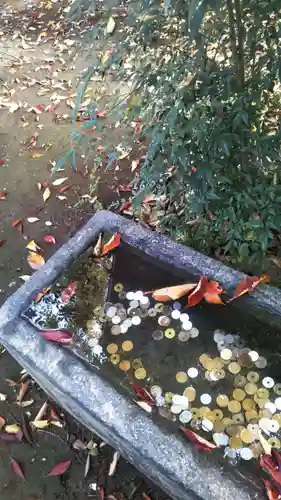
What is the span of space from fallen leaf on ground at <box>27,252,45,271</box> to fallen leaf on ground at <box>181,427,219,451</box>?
1.39 meters

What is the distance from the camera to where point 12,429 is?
6.98ft

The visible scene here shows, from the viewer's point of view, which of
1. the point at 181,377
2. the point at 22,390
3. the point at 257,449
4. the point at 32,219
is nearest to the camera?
the point at 257,449

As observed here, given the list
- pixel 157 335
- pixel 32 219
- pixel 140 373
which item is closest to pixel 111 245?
pixel 157 335

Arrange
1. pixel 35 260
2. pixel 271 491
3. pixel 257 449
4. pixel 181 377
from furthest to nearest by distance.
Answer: pixel 35 260 → pixel 181 377 → pixel 257 449 → pixel 271 491

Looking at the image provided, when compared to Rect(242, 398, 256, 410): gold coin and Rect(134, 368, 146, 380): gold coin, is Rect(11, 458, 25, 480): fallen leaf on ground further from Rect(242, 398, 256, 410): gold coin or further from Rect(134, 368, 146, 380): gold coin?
Rect(242, 398, 256, 410): gold coin

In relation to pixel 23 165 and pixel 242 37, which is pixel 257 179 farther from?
pixel 23 165

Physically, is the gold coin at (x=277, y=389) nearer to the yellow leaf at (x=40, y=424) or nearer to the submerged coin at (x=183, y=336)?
the submerged coin at (x=183, y=336)

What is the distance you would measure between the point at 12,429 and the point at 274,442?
1140 millimetres

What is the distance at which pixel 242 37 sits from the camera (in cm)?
168

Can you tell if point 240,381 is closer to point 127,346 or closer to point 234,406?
point 234,406

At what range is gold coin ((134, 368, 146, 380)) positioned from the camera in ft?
5.89

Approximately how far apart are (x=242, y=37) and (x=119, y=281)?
1.04 m

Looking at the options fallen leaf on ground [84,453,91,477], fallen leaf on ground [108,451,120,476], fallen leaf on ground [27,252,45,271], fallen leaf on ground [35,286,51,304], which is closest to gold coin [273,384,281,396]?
fallen leaf on ground [108,451,120,476]

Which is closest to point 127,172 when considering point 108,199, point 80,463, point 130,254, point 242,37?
point 108,199
